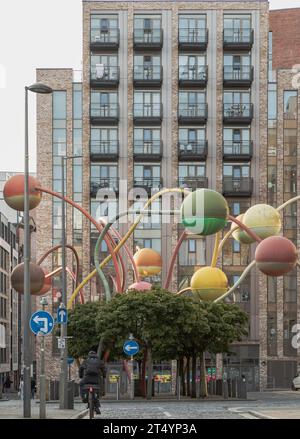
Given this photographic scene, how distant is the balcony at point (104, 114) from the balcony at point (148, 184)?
5415 millimetres

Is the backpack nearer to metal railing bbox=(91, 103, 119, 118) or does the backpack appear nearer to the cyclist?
the cyclist

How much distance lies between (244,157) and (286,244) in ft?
194

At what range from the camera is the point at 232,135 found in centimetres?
9781

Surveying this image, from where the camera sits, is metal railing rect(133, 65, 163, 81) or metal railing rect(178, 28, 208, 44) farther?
metal railing rect(178, 28, 208, 44)

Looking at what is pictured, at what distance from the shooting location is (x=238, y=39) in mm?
97938

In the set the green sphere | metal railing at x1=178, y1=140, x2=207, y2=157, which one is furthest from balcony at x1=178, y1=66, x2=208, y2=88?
the green sphere

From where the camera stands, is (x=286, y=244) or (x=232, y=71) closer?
(x=286, y=244)

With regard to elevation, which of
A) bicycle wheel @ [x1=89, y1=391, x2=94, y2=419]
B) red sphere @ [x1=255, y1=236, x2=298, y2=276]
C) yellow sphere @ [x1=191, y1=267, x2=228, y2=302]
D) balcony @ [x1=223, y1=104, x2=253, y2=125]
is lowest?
bicycle wheel @ [x1=89, y1=391, x2=94, y2=419]

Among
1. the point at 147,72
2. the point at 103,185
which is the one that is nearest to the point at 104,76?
the point at 147,72

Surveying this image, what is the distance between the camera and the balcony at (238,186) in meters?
97.2

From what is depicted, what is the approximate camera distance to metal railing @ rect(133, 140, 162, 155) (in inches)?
3846

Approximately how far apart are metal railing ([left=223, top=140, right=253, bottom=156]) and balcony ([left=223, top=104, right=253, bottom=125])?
1.71 metres
